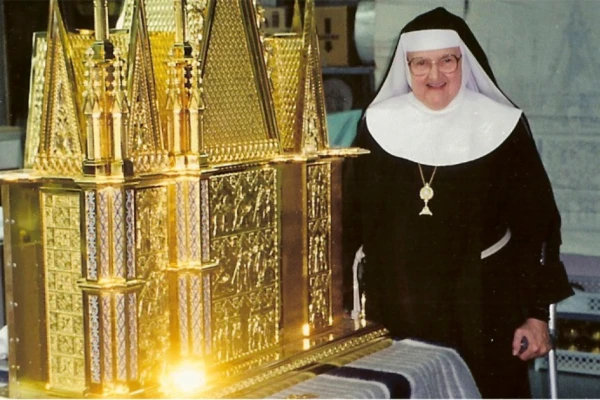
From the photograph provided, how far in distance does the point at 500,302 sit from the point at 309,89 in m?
1.02

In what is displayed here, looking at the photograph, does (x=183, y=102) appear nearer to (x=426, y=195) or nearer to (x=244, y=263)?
Result: (x=244, y=263)

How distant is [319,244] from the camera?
2574 millimetres

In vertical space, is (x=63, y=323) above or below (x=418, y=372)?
above

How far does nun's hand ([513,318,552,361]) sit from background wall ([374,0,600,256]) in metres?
0.56

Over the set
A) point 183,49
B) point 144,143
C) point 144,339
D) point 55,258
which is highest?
point 183,49

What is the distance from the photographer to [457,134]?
10.3 ft

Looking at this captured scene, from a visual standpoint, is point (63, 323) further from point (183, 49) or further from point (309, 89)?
point (309, 89)

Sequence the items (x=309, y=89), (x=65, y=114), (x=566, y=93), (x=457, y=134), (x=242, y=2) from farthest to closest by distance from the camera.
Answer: (x=566, y=93) → (x=457, y=134) → (x=309, y=89) → (x=242, y=2) → (x=65, y=114)

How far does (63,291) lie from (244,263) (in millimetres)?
446

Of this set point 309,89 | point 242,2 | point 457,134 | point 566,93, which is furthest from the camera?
point 566,93

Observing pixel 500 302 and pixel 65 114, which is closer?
pixel 65 114

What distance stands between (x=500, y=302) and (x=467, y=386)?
25.6 inches

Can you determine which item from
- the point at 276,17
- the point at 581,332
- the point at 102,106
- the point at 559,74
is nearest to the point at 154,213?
the point at 102,106

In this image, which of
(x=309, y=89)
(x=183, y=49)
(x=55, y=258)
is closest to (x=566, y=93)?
(x=309, y=89)
